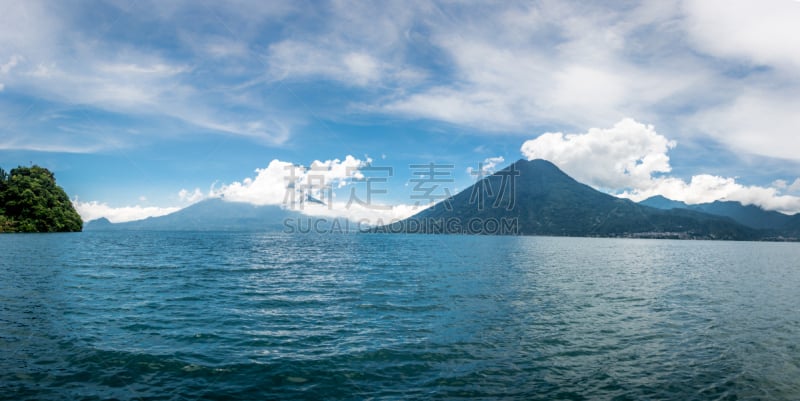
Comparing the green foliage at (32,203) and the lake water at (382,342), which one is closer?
the lake water at (382,342)

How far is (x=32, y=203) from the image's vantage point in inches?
6412

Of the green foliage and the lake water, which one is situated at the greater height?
the green foliage

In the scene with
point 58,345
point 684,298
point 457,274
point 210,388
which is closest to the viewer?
point 210,388

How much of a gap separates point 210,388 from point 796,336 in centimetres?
3433

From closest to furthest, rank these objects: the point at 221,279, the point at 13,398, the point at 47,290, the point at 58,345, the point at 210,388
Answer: the point at 13,398, the point at 210,388, the point at 58,345, the point at 47,290, the point at 221,279

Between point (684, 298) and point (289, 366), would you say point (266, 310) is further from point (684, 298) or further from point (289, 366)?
point (684, 298)

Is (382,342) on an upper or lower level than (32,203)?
lower

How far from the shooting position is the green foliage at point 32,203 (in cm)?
15788

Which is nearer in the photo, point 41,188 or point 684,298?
point 684,298

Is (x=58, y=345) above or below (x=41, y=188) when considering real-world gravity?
below

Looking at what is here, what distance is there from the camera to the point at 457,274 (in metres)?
51.9

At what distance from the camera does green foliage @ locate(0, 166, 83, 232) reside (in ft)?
518

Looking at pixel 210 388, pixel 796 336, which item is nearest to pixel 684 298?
pixel 796 336

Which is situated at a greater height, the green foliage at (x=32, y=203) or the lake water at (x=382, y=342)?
the green foliage at (x=32, y=203)
